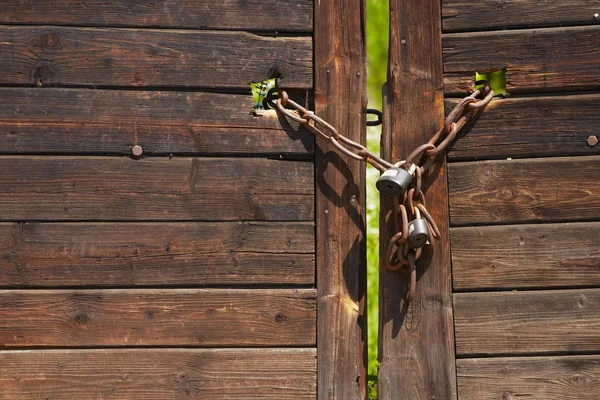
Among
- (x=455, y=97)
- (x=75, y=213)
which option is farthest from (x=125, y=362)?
(x=455, y=97)

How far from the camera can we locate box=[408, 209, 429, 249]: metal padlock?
249 centimetres

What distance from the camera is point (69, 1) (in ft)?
8.61

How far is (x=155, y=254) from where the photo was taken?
2588 millimetres

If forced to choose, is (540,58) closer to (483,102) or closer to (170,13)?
(483,102)

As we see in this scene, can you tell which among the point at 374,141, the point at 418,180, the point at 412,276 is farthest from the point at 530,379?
the point at 374,141

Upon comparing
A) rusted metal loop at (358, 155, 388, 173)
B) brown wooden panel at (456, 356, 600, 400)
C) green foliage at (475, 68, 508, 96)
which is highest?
green foliage at (475, 68, 508, 96)

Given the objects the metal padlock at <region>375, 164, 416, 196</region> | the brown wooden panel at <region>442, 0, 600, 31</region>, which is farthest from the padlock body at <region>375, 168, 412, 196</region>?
the brown wooden panel at <region>442, 0, 600, 31</region>

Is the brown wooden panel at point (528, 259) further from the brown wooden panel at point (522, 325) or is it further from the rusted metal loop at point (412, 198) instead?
the rusted metal loop at point (412, 198)

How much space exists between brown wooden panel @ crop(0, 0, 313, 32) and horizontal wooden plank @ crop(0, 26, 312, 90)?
0.10 ft

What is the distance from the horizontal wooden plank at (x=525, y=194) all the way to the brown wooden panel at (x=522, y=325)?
0.28m

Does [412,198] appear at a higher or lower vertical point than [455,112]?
lower

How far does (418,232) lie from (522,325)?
0.52m

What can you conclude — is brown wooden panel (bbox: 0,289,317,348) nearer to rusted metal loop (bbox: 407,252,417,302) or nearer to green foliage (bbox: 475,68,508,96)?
rusted metal loop (bbox: 407,252,417,302)

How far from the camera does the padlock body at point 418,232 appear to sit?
2.49 metres
